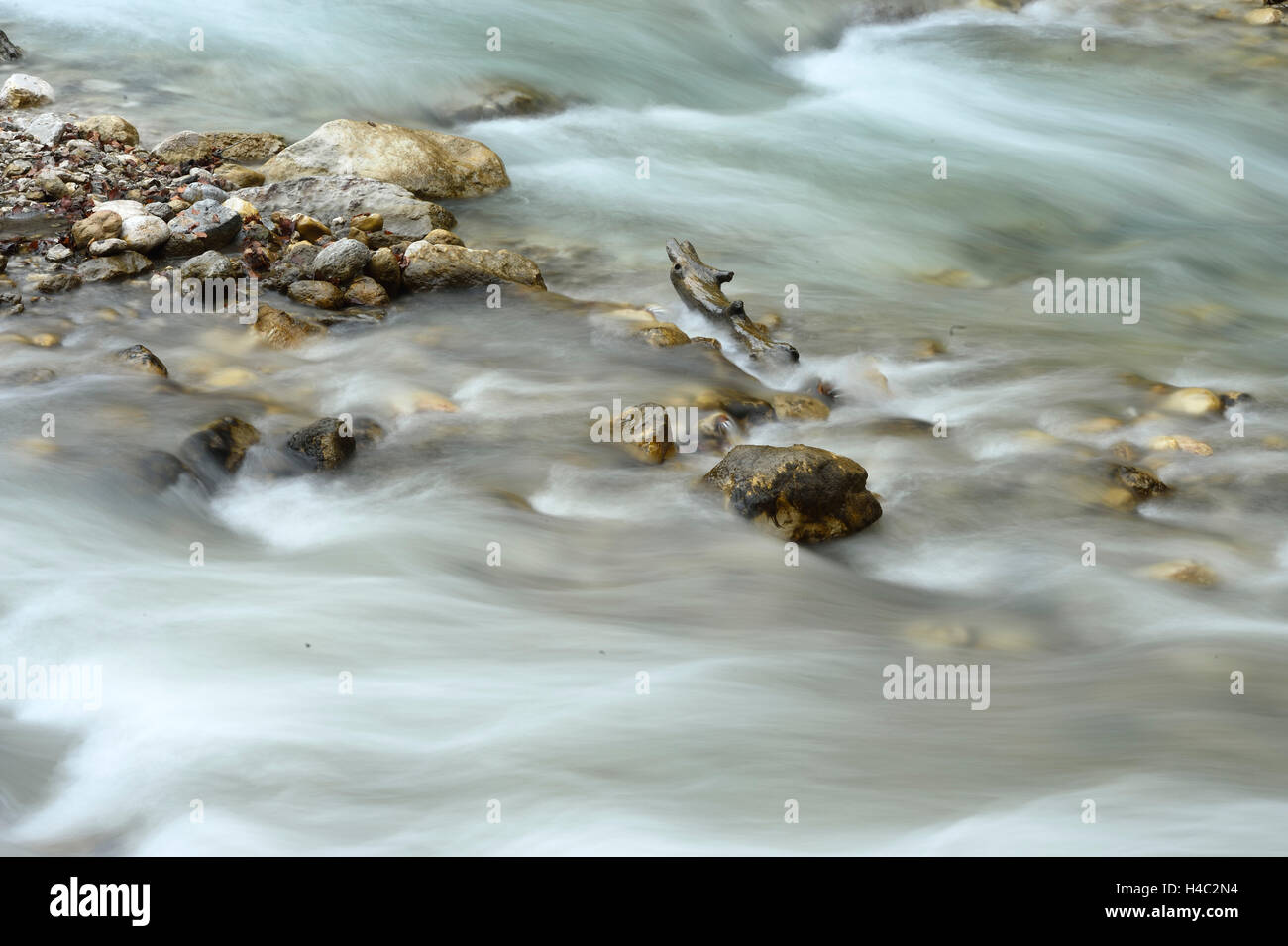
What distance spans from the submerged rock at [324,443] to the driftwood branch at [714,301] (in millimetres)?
2434

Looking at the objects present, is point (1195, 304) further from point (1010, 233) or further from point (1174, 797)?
point (1174, 797)

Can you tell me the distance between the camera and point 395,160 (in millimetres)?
8664

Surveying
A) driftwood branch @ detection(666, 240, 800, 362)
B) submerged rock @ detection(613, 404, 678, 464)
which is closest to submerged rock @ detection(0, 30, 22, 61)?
driftwood branch @ detection(666, 240, 800, 362)

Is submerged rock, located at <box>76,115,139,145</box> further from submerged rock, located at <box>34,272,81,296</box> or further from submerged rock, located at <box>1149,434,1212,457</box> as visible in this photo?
submerged rock, located at <box>1149,434,1212,457</box>

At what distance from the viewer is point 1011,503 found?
18.4 ft

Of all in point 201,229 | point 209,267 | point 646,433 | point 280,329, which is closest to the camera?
point 646,433

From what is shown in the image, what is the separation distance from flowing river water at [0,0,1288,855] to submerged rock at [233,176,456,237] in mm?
529

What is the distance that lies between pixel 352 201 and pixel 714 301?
8.48 feet

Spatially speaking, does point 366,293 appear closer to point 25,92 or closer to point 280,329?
point 280,329

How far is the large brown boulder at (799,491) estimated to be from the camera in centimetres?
502

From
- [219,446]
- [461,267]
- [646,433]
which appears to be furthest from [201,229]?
[646,433]

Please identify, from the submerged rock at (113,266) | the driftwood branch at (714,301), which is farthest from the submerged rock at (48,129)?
the driftwood branch at (714,301)

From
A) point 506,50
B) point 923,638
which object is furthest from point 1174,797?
point 506,50

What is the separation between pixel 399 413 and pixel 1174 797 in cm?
399
